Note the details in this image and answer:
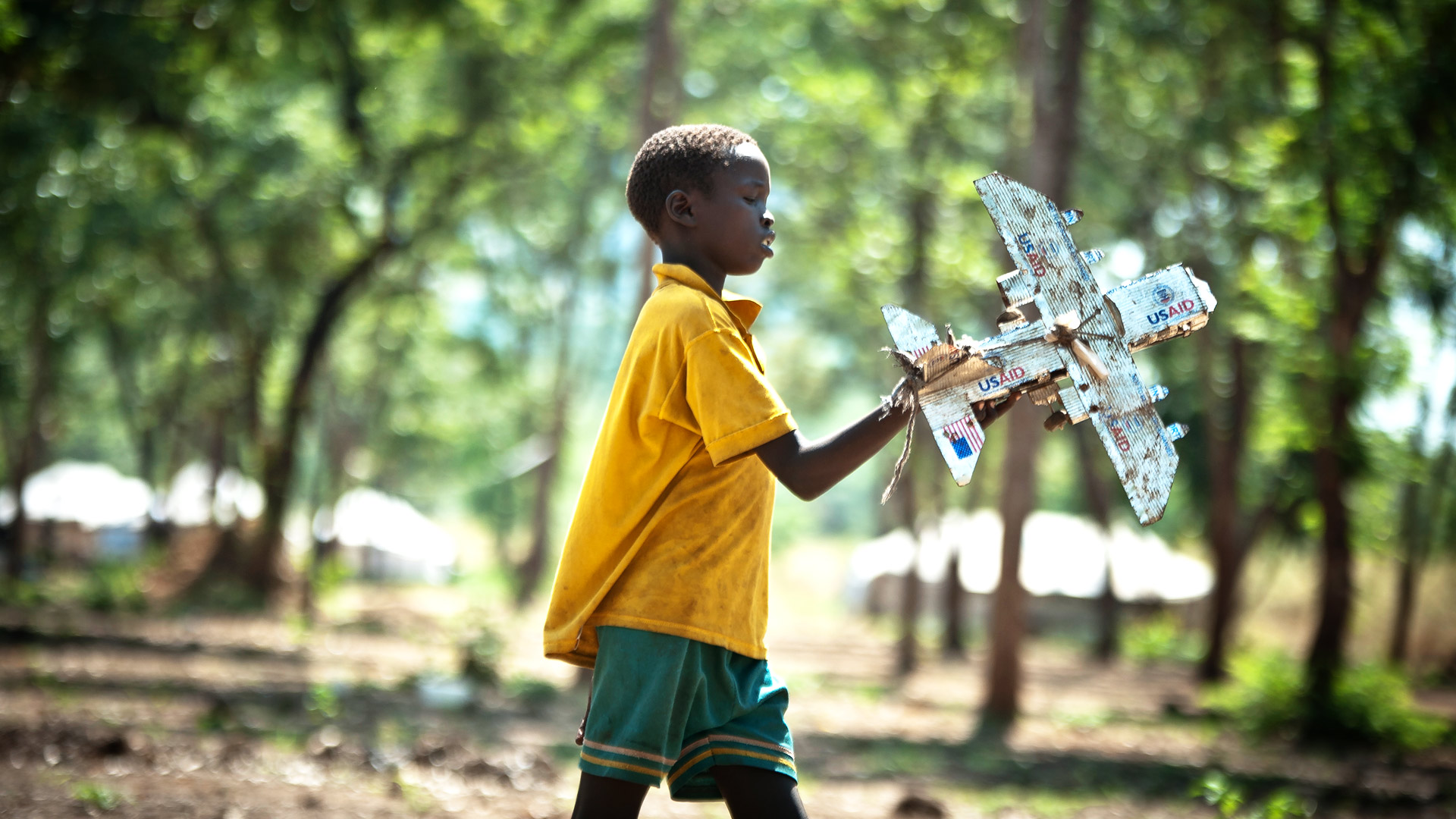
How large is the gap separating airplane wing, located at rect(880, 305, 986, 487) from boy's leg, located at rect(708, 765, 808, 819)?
2.33 feet

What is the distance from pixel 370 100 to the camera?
14.6 m

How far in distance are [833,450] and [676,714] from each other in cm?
59

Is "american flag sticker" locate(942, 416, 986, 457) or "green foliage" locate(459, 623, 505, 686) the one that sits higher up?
"american flag sticker" locate(942, 416, 986, 457)

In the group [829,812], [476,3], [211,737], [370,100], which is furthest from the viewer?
[370,100]

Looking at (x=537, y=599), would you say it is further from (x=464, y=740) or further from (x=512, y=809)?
(x=512, y=809)

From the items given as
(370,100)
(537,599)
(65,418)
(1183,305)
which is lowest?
(537,599)

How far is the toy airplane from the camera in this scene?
2.11 metres

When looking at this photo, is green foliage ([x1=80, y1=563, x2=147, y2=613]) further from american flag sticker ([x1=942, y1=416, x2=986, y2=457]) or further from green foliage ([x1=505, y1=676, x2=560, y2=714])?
american flag sticker ([x1=942, y1=416, x2=986, y2=457])

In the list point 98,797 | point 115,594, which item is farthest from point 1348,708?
point 115,594

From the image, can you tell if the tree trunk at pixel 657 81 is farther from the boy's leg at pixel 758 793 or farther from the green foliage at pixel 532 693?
the boy's leg at pixel 758 793

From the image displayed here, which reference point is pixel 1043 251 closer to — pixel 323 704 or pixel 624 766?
pixel 624 766

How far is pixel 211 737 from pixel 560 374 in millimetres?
Result: 19609

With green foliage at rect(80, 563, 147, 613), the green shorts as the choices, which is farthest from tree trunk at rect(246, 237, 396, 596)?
the green shorts

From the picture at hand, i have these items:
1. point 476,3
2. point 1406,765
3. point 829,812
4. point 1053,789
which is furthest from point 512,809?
point 476,3
